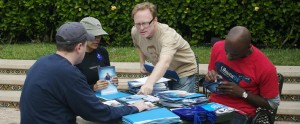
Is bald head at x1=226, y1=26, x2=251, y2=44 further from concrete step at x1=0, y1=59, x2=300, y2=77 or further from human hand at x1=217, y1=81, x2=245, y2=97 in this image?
concrete step at x1=0, y1=59, x2=300, y2=77

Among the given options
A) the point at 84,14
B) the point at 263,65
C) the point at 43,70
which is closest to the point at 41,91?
the point at 43,70

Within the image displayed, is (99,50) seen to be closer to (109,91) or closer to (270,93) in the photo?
(109,91)

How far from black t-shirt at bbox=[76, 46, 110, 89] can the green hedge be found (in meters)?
3.54

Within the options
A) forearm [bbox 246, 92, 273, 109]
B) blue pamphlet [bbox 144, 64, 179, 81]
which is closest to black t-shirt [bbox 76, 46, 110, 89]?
blue pamphlet [bbox 144, 64, 179, 81]

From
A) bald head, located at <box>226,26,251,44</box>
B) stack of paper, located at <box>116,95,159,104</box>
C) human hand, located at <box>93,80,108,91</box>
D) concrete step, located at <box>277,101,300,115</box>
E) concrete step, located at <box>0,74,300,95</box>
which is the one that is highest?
bald head, located at <box>226,26,251,44</box>

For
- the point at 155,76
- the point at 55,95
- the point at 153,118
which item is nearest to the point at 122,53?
the point at 155,76

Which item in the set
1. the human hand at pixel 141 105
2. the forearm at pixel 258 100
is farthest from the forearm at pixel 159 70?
the forearm at pixel 258 100

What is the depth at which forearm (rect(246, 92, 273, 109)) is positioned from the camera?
159 inches

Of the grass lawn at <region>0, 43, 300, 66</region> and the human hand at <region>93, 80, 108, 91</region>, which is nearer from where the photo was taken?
the human hand at <region>93, 80, 108, 91</region>

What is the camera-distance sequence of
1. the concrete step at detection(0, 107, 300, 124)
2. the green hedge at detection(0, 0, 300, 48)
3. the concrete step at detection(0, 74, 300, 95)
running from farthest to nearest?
the green hedge at detection(0, 0, 300, 48)
the concrete step at detection(0, 107, 300, 124)
the concrete step at detection(0, 74, 300, 95)

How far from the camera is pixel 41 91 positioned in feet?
10.4

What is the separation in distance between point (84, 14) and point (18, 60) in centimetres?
162

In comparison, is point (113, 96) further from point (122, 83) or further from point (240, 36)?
point (122, 83)

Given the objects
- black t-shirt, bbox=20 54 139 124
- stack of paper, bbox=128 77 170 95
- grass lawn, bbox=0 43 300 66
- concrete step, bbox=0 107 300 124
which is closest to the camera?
black t-shirt, bbox=20 54 139 124
